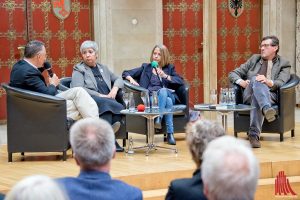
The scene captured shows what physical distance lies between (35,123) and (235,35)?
17.8 ft

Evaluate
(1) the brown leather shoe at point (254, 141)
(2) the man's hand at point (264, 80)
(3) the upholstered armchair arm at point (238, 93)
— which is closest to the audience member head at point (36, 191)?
(1) the brown leather shoe at point (254, 141)

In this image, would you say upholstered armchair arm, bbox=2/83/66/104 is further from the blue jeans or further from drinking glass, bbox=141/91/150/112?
the blue jeans

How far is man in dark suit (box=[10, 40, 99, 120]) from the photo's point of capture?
19.5 feet

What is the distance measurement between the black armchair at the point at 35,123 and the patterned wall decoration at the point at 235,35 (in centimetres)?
502

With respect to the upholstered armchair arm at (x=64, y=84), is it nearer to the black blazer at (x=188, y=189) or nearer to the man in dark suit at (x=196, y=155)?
the man in dark suit at (x=196, y=155)

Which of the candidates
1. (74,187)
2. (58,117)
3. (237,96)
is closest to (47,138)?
(58,117)

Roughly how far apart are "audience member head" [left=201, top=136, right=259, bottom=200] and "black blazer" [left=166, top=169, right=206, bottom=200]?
616 mm

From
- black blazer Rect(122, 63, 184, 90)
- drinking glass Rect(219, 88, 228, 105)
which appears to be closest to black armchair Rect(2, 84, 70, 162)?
black blazer Rect(122, 63, 184, 90)

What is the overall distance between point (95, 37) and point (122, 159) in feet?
12.5

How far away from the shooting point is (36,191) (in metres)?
1.73

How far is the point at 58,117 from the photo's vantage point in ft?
19.5

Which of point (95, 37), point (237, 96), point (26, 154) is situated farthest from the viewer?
point (95, 37)

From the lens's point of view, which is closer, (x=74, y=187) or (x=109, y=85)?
(x=74, y=187)

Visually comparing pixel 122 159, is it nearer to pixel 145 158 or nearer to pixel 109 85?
pixel 145 158
